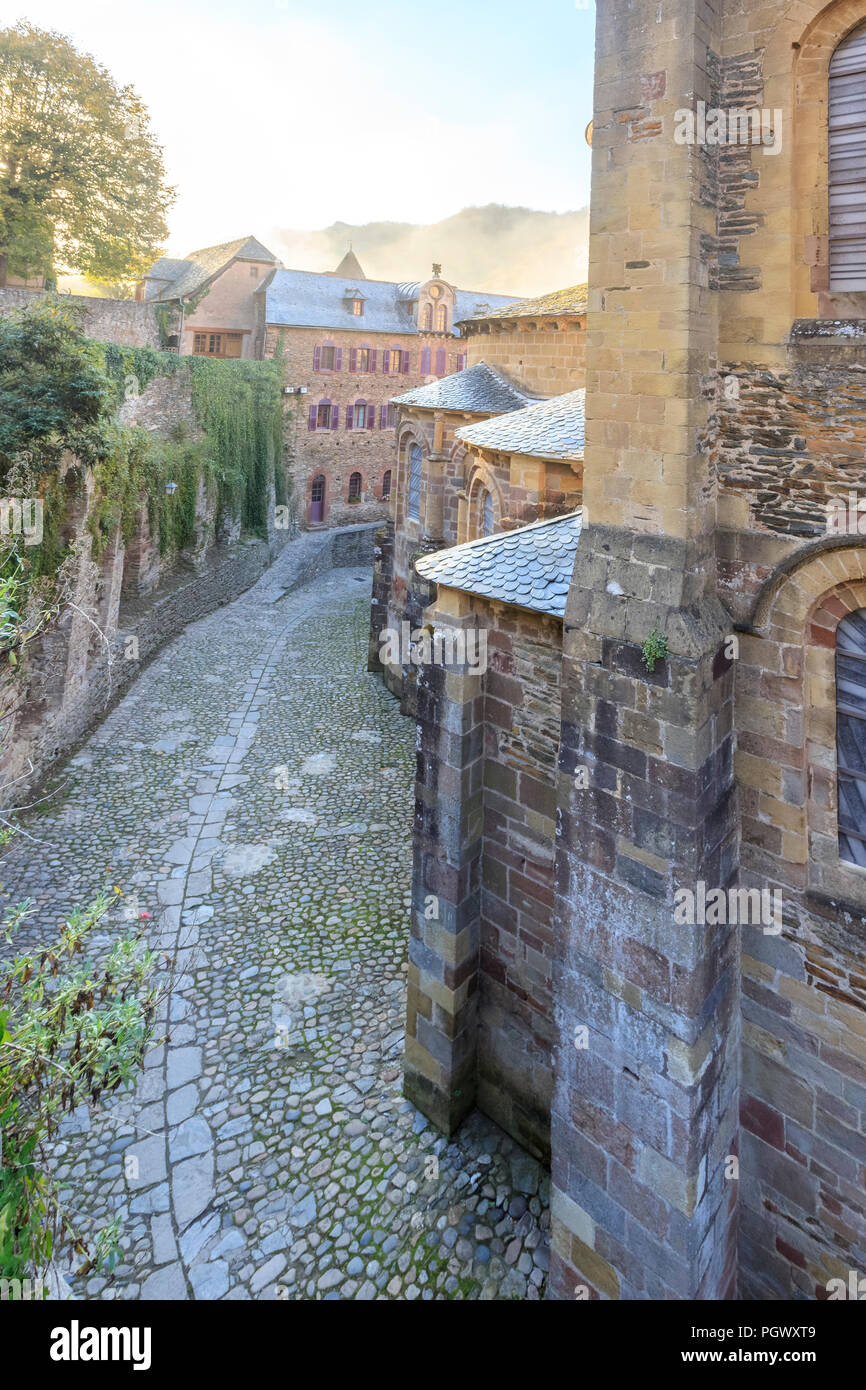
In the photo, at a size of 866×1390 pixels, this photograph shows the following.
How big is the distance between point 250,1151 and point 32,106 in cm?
3185

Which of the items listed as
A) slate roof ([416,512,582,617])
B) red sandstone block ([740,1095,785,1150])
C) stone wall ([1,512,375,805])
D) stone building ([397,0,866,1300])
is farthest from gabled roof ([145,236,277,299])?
red sandstone block ([740,1095,785,1150])

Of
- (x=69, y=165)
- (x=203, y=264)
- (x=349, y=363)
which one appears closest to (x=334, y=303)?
(x=349, y=363)

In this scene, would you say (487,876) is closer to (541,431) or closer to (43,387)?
(541,431)

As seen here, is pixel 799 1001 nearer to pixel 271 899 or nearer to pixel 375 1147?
pixel 375 1147

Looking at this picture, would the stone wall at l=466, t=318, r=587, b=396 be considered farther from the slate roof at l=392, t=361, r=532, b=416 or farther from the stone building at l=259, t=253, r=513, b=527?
the stone building at l=259, t=253, r=513, b=527

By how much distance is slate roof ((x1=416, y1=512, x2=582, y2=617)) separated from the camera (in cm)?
710

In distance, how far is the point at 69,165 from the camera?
27.0 meters

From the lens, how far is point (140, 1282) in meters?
6.83

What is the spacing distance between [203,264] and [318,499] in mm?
11996

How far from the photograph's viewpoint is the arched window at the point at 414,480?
67.0 feet

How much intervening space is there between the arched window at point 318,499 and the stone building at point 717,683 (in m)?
32.5

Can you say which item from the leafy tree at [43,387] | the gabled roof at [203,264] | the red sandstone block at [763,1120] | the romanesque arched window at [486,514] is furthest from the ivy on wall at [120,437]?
the red sandstone block at [763,1120]
